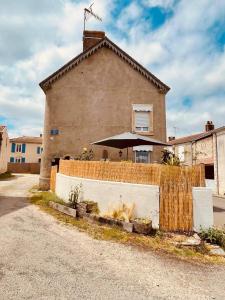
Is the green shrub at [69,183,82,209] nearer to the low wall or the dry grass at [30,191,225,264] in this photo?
the dry grass at [30,191,225,264]

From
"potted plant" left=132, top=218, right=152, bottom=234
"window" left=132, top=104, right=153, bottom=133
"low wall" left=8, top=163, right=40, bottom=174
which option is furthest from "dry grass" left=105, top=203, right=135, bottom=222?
"low wall" left=8, top=163, right=40, bottom=174

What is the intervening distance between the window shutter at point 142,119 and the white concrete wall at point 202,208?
11.6 meters

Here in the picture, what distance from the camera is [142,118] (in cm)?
1998

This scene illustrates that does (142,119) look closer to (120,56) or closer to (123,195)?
(120,56)

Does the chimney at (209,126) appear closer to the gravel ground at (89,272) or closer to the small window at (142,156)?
the small window at (142,156)

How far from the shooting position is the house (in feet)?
63.8

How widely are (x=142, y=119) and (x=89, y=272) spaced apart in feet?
50.7

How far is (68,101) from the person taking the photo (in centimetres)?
1977

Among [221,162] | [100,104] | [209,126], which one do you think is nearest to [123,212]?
[100,104]

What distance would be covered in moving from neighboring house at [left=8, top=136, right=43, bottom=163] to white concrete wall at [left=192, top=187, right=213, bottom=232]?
158 feet

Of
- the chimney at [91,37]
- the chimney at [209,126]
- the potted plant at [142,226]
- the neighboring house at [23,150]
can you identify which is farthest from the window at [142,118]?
the neighboring house at [23,150]

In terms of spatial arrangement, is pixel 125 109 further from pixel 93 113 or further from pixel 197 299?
pixel 197 299

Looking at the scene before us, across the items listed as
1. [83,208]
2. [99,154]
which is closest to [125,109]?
[99,154]

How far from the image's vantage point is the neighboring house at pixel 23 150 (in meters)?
53.1
